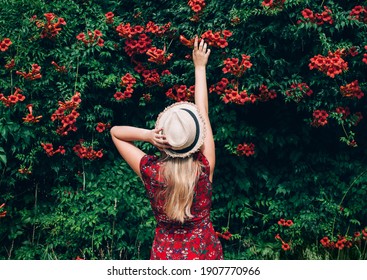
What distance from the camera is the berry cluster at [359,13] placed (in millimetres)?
4406

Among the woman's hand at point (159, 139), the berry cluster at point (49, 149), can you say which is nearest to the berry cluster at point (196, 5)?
the berry cluster at point (49, 149)

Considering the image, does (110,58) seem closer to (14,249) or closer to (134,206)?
(134,206)

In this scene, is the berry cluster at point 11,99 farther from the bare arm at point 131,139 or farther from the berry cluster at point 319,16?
the berry cluster at point 319,16

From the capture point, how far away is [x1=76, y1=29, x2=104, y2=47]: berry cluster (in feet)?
15.7

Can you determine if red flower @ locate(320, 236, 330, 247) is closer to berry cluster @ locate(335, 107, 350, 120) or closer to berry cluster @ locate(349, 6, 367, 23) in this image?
berry cluster @ locate(335, 107, 350, 120)

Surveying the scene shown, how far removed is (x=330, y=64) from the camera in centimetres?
420

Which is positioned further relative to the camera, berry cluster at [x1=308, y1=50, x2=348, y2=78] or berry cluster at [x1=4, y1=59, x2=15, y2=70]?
berry cluster at [x1=4, y1=59, x2=15, y2=70]

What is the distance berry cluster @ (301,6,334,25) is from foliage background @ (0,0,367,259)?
0.79ft

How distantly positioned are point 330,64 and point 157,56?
1.48 metres

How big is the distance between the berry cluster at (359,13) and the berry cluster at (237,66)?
Answer: 957 mm

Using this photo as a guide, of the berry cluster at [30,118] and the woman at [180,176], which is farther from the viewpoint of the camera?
the berry cluster at [30,118]

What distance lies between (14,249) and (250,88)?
110 inches

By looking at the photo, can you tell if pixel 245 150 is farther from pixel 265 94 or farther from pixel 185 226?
pixel 185 226

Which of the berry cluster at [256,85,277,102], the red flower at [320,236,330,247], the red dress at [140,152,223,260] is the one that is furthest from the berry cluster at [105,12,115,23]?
the red flower at [320,236,330,247]
